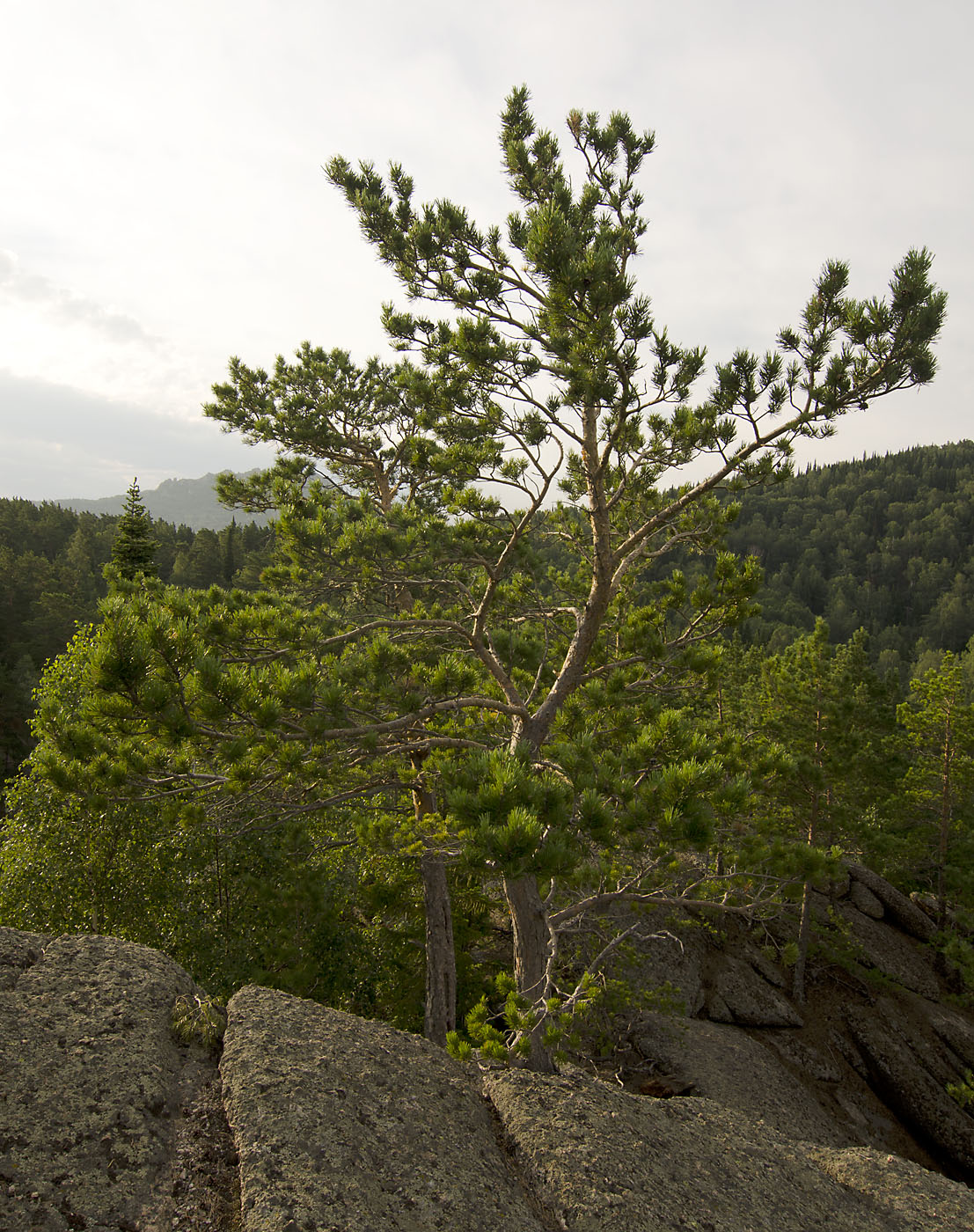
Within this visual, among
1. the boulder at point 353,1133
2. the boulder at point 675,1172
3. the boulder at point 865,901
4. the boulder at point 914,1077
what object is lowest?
the boulder at point 914,1077

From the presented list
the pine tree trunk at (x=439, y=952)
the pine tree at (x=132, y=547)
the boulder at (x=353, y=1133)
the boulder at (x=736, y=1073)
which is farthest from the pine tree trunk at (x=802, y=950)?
the pine tree at (x=132, y=547)

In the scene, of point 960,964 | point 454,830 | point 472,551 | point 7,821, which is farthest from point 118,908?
point 960,964

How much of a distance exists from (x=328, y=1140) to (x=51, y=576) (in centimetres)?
5469

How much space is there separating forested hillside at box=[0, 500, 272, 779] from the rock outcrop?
21.8ft

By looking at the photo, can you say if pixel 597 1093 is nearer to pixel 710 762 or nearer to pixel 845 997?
pixel 710 762

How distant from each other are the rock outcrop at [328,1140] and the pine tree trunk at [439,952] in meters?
5.80

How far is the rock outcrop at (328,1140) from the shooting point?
3459 millimetres

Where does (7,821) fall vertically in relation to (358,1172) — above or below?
below

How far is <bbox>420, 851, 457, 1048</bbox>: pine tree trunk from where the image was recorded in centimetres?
1101

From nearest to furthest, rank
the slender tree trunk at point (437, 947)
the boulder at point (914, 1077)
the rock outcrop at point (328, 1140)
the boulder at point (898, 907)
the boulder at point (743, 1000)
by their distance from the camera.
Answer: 1. the rock outcrop at point (328, 1140)
2. the slender tree trunk at point (437, 947)
3. the boulder at point (914, 1077)
4. the boulder at point (743, 1000)
5. the boulder at point (898, 907)

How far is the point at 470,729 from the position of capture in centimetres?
847

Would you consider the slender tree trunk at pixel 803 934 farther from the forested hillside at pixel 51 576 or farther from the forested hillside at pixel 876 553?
the forested hillside at pixel 876 553

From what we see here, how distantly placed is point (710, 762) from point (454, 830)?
264cm

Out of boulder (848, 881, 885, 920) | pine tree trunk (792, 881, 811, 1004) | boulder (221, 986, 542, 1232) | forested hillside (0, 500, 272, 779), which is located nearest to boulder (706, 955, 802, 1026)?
pine tree trunk (792, 881, 811, 1004)
